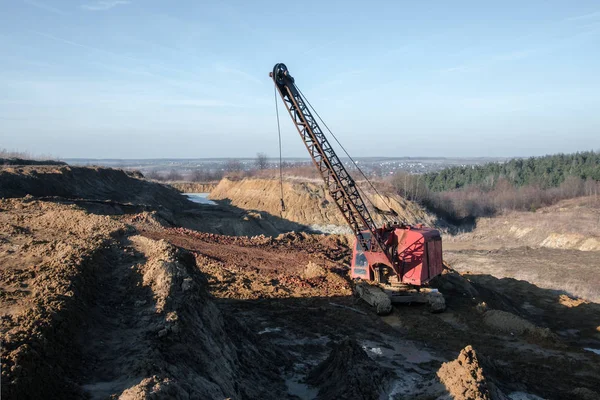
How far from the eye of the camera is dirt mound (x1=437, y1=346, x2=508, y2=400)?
8297mm

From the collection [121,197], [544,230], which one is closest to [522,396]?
[544,230]

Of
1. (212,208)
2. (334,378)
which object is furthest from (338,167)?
(212,208)

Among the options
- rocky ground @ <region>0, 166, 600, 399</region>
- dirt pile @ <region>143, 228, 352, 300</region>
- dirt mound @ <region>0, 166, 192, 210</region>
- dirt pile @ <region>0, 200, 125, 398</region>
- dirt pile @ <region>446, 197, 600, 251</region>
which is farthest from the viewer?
dirt pile @ <region>446, 197, 600, 251</region>

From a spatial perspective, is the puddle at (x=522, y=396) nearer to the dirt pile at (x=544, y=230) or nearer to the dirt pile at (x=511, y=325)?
the dirt pile at (x=511, y=325)

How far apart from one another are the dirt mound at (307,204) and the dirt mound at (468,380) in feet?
129

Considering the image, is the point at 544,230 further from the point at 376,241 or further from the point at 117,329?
the point at 117,329

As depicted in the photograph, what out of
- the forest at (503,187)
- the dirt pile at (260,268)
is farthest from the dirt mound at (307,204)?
the dirt pile at (260,268)

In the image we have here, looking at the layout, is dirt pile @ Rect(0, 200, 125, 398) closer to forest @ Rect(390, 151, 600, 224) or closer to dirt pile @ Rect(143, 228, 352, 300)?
dirt pile @ Rect(143, 228, 352, 300)

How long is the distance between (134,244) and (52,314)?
5.46 m

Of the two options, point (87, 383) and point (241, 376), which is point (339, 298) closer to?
point (241, 376)

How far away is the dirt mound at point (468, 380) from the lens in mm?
8297

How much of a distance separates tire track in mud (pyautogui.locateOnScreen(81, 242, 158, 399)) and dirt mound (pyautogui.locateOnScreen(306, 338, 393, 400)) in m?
3.87

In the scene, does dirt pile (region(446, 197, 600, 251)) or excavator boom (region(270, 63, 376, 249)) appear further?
dirt pile (region(446, 197, 600, 251))

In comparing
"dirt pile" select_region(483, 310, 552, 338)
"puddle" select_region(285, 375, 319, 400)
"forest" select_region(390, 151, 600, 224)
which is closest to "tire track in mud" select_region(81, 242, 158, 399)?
"puddle" select_region(285, 375, 319, 400)
